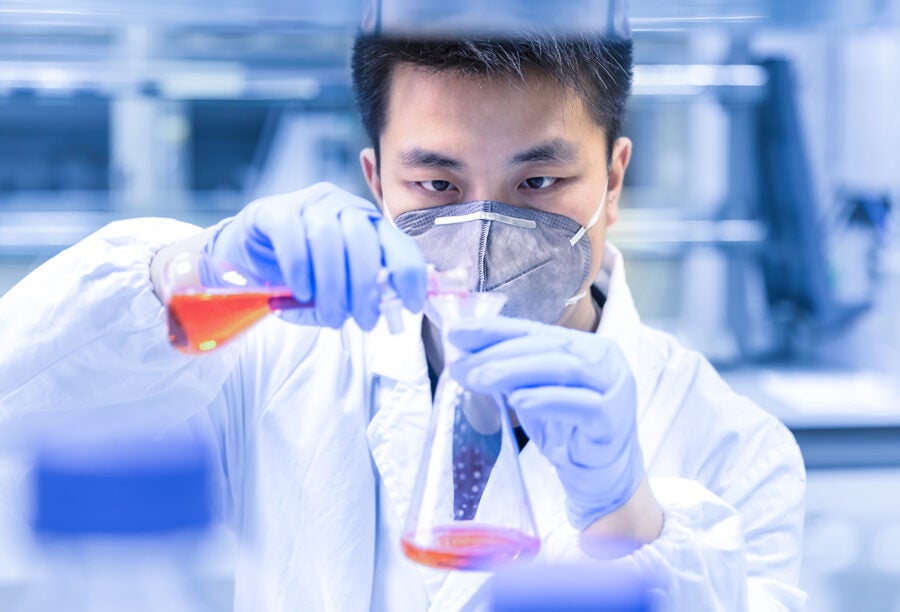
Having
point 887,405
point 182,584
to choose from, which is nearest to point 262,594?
point 182,584

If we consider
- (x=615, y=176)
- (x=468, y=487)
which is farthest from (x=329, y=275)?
(x=615, y=176)

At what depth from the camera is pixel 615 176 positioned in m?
1.42

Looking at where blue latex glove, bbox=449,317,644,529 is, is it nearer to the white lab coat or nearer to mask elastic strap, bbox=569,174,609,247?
the white lab coat

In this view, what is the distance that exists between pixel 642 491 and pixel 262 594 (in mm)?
619

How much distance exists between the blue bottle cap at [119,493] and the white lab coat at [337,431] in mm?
139

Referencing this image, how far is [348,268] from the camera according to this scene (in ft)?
2.98

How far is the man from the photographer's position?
3.03 ft

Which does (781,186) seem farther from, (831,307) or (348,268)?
(348,268)

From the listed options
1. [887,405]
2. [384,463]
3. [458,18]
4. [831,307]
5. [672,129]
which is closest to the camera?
[458,18]

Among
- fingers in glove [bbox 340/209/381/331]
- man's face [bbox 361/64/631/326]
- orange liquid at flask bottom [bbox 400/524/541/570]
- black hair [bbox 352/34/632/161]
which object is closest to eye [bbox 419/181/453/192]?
man's face [bbox 361/64/631/326]

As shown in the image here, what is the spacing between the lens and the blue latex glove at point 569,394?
33.3 inches

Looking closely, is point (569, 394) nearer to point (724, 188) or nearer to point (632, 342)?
point (632, 342)

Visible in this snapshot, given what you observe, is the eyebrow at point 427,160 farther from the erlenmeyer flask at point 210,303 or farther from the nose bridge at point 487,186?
the erlenmeyer flask at point 210,303

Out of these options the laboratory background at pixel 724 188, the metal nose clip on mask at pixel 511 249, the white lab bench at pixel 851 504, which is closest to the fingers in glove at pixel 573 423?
the metal nose clip on mask at pixel 511 249
